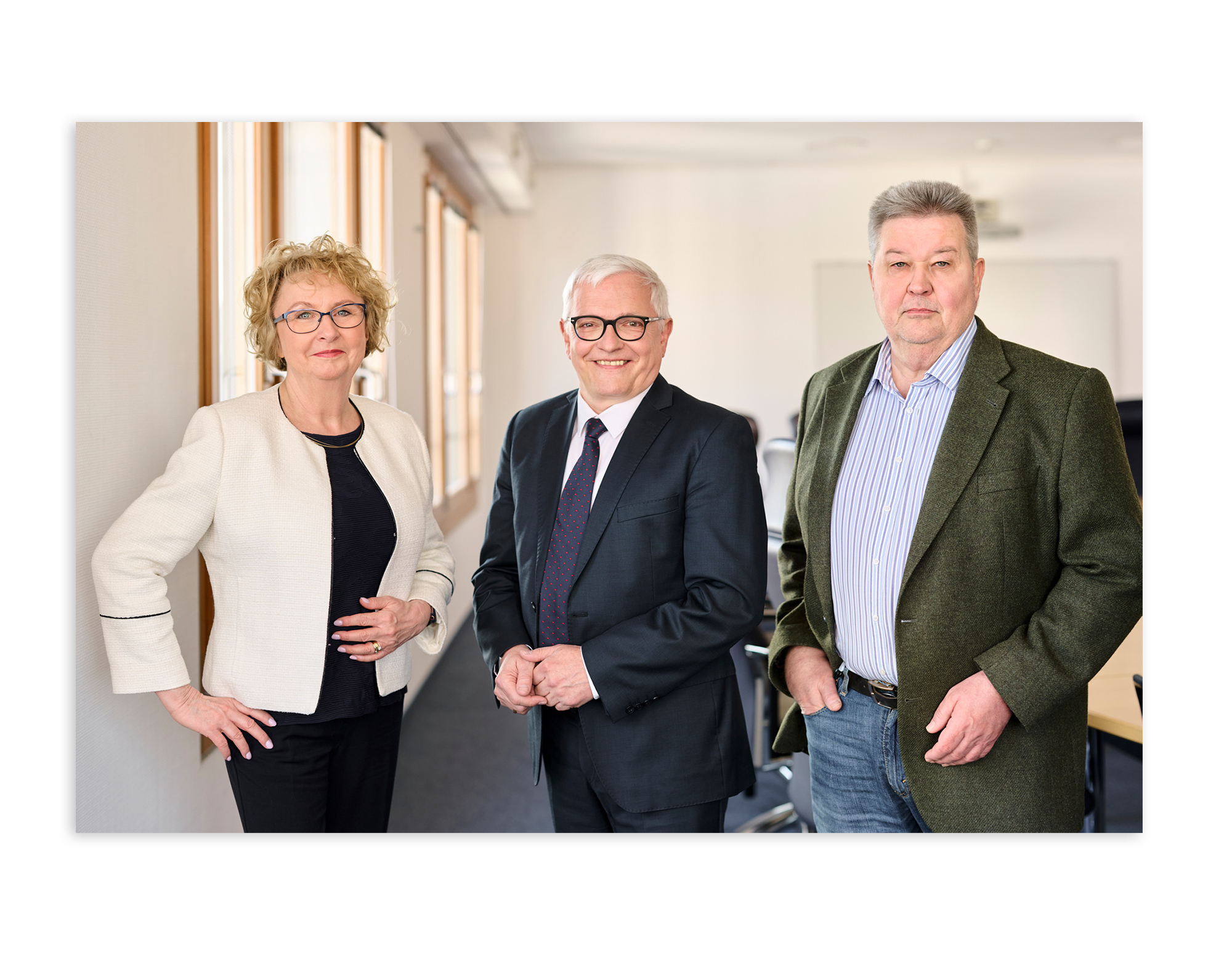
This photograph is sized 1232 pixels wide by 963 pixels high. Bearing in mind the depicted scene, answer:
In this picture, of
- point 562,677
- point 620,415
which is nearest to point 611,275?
point 620,415

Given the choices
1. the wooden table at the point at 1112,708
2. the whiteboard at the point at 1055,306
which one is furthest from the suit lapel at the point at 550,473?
the whiteboard at the point at 1055,306

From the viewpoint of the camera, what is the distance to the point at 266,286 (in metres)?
1.57

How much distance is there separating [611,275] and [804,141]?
0.93 metres

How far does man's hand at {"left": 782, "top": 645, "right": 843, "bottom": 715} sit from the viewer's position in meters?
1.59

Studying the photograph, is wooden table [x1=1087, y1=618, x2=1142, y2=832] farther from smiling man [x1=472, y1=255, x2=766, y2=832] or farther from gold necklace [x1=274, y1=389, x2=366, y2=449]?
gold necklace [x1=274, y1=389, x2=366, y2=449]

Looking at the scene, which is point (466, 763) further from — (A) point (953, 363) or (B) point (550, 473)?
(A) point (953, 363)

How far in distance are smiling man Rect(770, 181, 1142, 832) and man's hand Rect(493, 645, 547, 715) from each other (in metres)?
0.48

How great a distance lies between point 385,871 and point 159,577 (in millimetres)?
680

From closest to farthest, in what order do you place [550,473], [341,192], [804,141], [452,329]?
[550,473]
[804,141]
[341,192]
[452,329]

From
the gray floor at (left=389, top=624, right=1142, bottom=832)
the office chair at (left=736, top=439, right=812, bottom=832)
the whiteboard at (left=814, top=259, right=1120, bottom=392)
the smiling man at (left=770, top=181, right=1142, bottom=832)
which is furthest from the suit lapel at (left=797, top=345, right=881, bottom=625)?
the whiteboard at (left=814, top=259, right=1120, bottom=392)

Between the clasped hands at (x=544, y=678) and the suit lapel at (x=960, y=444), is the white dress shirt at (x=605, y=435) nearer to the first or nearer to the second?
the clasped hands at (x=544, y=678)

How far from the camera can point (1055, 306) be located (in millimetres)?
4359
